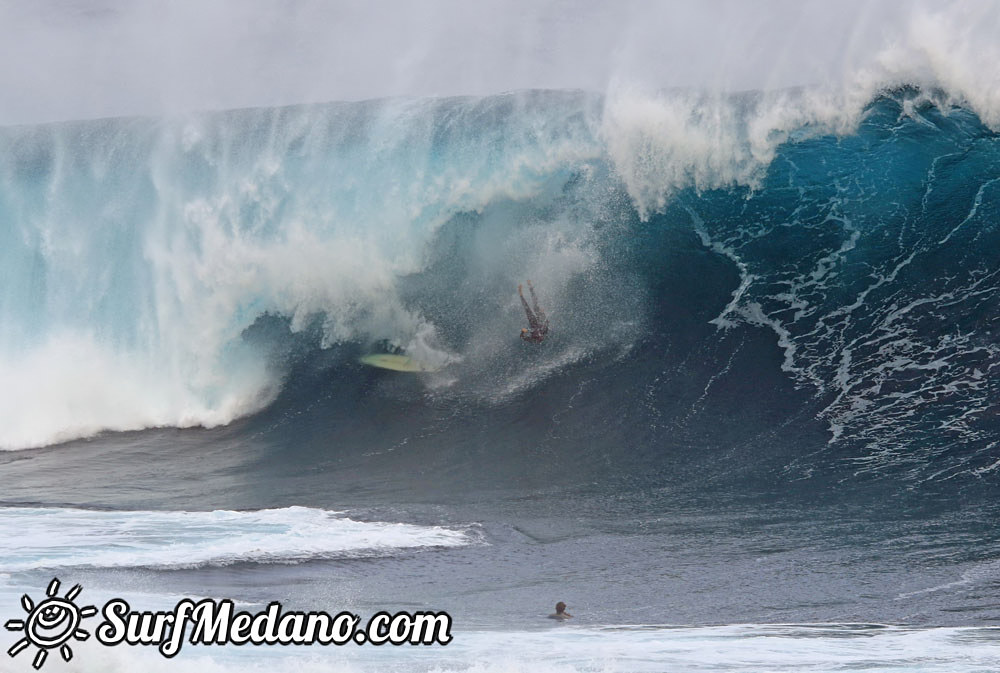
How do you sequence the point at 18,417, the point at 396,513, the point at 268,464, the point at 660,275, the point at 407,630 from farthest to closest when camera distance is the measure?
the point at 18,417 → the point at 660,275 → the point at 268,464 → the point at 396,513 → the point at 407,630

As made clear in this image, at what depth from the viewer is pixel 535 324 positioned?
1492 cm

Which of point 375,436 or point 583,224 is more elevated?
point 583,224

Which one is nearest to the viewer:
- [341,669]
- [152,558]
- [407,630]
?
[341,669]

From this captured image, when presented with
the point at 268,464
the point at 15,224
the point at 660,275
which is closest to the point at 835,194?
the point at 660,275

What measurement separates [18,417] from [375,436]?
6741 mm

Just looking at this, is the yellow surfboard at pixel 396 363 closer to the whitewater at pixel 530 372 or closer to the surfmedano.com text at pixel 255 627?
the whitewater at pixel 530 372

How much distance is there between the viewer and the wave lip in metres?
9.58

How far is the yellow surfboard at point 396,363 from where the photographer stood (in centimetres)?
1529

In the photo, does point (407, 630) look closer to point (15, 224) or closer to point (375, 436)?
point (375, 436)

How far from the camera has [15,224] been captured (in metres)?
18.8

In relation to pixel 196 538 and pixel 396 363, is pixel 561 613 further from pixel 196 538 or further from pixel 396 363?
pixel 396 363
